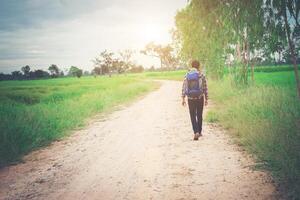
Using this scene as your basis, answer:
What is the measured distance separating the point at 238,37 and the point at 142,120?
532 centimetres

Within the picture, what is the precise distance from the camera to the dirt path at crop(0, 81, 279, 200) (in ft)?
15.2

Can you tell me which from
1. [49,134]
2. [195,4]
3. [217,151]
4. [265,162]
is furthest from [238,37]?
[49,134]

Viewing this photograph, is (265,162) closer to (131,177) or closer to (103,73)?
(131,177)

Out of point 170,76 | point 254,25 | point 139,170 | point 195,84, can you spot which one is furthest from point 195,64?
point 170,76

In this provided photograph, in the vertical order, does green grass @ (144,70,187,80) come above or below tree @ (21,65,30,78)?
below

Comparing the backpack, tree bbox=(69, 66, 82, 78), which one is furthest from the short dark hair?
tree bbox=(69, 66, 82, 78)

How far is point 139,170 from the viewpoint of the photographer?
5.71m

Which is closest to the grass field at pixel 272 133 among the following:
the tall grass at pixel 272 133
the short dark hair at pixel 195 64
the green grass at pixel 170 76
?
the tall grass at pixel 272 133

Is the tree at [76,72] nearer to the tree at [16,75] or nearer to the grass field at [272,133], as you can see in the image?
the tree at [16,75]

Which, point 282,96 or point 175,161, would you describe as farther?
point 282,96

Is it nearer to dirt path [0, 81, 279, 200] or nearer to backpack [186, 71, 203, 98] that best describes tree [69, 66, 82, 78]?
dirt path [0, 81, 279, 200]

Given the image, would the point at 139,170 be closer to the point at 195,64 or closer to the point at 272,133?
the point at 272,133

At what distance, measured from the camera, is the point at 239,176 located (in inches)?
202

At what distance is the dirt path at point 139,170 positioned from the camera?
4629mm
